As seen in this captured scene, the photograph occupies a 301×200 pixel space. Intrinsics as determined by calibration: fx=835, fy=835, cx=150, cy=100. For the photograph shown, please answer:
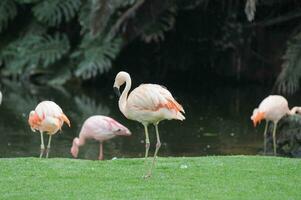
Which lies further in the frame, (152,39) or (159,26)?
(152,39)

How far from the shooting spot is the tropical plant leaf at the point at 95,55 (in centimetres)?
2078

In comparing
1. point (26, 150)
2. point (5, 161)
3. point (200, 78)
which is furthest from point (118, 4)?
point (5, 161)

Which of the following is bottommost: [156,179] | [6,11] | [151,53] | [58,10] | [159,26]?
[151,53]

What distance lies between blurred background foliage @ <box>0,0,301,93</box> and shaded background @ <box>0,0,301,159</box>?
3 cm

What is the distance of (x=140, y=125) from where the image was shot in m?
15.8

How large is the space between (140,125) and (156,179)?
795cm

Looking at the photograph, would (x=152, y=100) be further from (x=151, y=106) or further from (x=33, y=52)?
(x=33, y=52)

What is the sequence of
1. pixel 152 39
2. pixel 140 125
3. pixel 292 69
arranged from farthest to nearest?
pixel 152 39, pixel 292 69, pixel 140 125

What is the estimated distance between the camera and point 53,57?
21.8 metres

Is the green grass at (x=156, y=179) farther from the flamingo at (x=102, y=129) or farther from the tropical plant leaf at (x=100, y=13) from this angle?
the tropical plant leaf at (x=100, y=13)

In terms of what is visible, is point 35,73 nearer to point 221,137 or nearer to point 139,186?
point 221,137

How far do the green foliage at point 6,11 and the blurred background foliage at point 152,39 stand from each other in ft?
0.09

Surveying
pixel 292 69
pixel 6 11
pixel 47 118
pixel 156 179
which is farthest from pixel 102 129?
pixel 6 11

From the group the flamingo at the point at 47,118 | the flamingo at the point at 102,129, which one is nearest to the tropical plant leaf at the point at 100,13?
the flamingo at the point at 102,129
